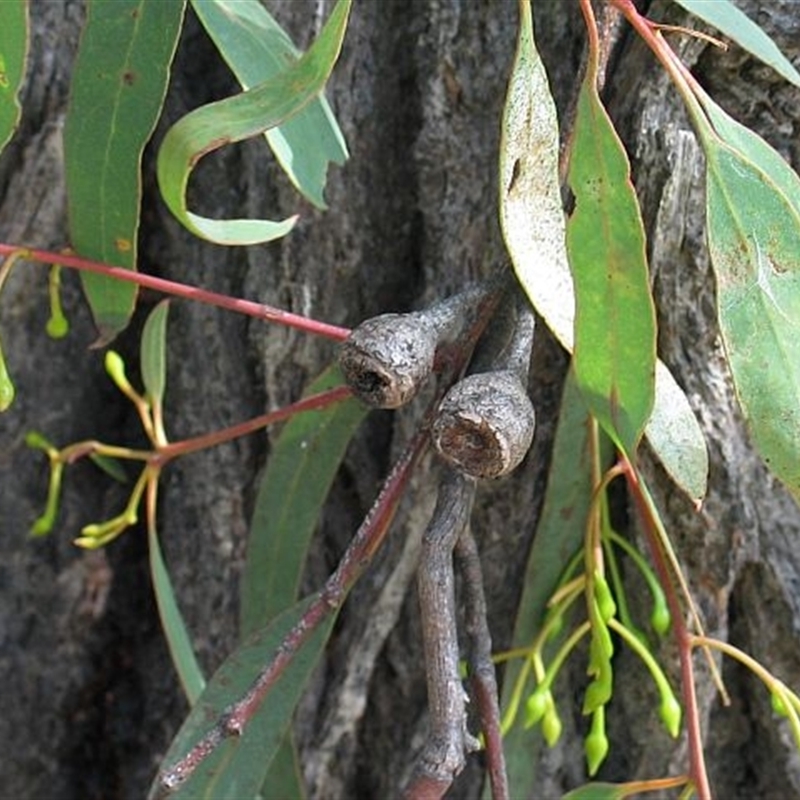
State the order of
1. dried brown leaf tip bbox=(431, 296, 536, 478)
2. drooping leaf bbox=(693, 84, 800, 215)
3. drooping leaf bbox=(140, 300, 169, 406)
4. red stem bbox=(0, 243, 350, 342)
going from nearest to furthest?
dried brown leaf tip bbox=(431, 296, 536, 478), drooping leaf bbox=(693, 84, 800, 215), red stem bbox=(0, 243, 350, 342), drooping leaf bbox=(140, 300, 169, 406)

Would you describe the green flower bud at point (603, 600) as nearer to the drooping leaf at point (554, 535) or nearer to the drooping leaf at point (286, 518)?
the drooping leaf at point (554, 535)

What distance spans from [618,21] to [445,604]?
1.44 feet

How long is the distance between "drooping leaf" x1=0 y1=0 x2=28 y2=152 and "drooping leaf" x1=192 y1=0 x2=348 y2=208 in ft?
0.42

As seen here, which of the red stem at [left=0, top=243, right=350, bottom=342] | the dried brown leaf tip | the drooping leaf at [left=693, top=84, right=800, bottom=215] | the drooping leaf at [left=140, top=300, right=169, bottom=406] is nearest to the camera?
the dried brown leaf tip

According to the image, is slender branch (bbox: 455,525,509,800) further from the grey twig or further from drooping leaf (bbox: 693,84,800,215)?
drooping leaf (bbox: 693,84,800,215)

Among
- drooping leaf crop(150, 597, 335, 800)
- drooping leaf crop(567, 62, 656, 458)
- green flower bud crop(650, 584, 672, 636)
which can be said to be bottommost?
drooping leaf crop(150, 597, 335, 800)

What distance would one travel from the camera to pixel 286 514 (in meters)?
1.06

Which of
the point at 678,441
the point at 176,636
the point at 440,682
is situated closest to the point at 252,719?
the point at 176,636

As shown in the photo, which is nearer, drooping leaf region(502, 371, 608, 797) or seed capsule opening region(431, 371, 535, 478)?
seed capsule opening region(431, 371, 535, 478)

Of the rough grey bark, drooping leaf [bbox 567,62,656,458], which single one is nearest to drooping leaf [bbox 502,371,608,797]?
the rough grey bark

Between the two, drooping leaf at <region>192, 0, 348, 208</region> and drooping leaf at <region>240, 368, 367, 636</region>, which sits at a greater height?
drooping leaf at <region>192, 0, 348, 208</region>

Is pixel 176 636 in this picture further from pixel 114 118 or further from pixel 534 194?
pixel 534 194

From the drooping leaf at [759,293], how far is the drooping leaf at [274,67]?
30cm

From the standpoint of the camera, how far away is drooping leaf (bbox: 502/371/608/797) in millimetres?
984
